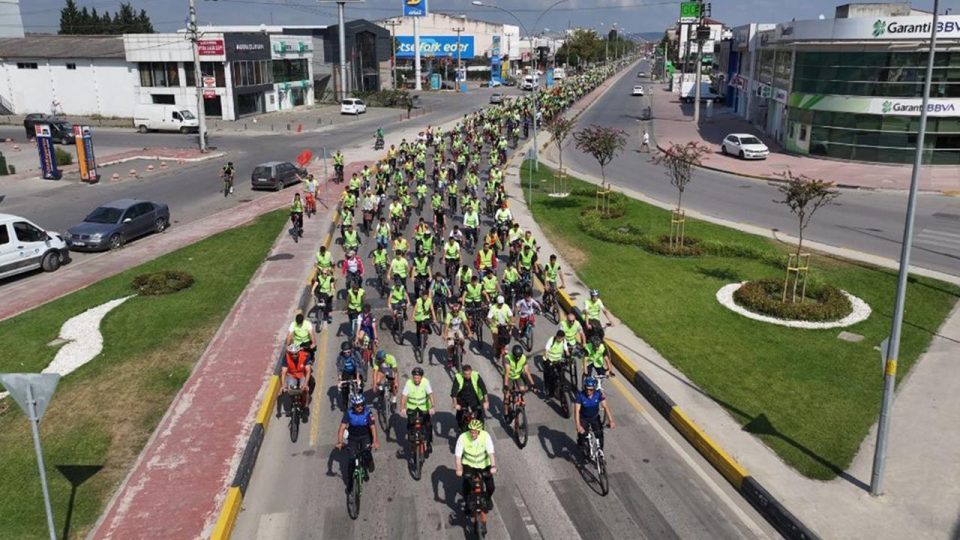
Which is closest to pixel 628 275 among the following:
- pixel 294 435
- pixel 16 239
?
pixel 294 435

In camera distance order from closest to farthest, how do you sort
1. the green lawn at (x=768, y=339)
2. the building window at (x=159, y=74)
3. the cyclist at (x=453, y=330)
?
the green lawn at (x=768, y=339)
the cyclist at (x=453, y=330)
the building window at (x=159, y=74)

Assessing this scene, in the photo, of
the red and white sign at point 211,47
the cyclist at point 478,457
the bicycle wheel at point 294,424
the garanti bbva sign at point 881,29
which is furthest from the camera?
the red and white sign at point 211,47

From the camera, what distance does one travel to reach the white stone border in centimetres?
1839

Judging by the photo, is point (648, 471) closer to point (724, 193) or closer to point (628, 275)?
point (628, 275)

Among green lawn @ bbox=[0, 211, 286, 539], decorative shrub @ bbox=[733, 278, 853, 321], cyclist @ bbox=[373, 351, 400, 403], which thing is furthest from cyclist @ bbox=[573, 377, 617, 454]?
decorative shrub @ bbox=[733, 278, 853, 321]

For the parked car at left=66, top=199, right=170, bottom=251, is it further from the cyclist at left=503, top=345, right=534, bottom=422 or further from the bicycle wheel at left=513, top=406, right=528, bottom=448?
the bicycle wheel at left=513, top=406, right=528, bottom=448

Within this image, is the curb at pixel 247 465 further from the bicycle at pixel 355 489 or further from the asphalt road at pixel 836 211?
the asphalt road at pixel 836 211

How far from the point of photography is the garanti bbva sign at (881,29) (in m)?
39.9

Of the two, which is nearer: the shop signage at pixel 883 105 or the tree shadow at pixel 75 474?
the tree shadow at pixel 75 474

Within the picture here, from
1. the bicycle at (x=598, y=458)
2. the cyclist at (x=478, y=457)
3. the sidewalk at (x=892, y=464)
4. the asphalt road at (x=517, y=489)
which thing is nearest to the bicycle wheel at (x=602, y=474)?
the bicycle at (x=598, y=458)

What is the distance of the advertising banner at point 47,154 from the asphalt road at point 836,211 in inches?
1157

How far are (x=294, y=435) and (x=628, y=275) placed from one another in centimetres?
1257

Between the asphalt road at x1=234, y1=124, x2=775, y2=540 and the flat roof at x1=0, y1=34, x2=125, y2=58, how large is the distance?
7021cm

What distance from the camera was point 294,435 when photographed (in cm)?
1317
